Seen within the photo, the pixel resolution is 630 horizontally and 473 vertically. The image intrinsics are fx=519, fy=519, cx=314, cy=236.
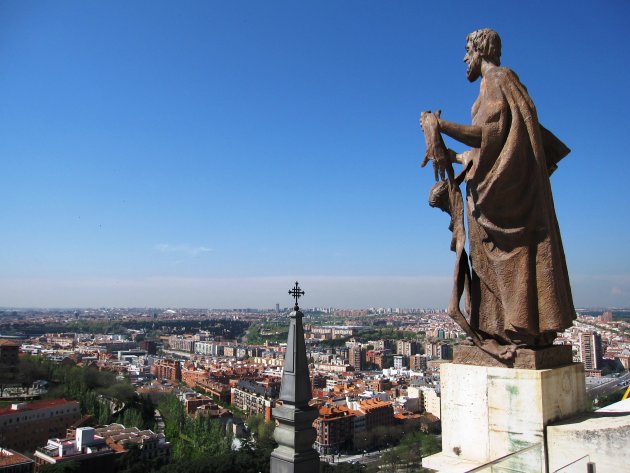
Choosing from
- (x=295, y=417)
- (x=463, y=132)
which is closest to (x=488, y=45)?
(x=463, y=132)

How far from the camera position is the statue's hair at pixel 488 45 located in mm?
3002

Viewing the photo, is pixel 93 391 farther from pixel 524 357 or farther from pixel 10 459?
pixel 524 357

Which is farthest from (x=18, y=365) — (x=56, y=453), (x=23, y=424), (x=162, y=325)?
(x=162, y=325)

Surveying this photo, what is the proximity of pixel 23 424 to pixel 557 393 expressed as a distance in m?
37.5

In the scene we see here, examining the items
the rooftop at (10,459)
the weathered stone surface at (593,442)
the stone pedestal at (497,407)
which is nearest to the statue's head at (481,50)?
the stone pedestal at (497,407)

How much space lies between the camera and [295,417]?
167 inches

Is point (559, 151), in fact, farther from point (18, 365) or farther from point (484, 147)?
point (18, 365)

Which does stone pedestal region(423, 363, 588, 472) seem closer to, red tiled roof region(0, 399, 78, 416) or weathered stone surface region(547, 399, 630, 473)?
weathered stone surface region(547, 399, 630, 473)

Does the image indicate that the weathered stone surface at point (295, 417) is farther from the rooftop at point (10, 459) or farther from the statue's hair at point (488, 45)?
the rooftop at point (10, 459)

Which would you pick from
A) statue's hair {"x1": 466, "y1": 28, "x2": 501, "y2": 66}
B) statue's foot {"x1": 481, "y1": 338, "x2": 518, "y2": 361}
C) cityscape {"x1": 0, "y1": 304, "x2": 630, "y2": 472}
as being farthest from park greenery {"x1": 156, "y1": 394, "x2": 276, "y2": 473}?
statue's hair {"x1": 466, "y1": 28, "x2": 501, "y2": 66}

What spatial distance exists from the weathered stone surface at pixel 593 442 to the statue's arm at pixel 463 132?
1.46 m

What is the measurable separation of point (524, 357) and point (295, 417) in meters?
2.21

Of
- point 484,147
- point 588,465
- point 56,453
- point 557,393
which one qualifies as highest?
point 484,147

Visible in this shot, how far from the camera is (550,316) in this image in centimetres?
261
